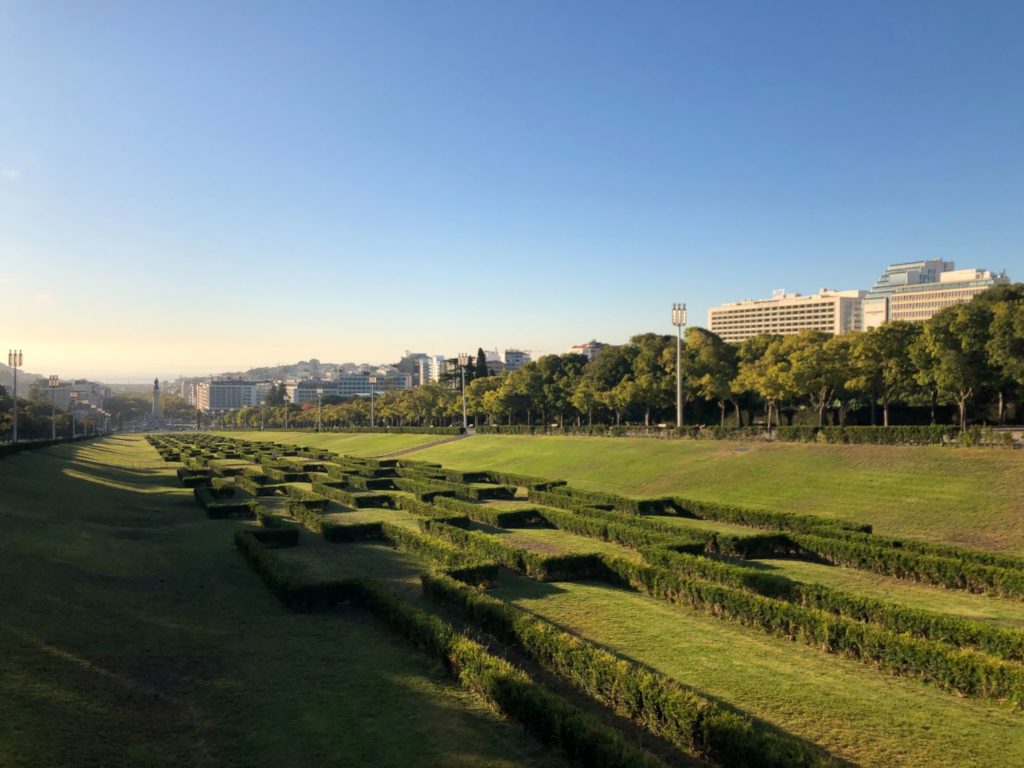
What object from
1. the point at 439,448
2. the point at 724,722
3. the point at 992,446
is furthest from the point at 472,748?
the point at 439,448

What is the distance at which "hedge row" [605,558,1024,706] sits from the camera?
32.9 feet

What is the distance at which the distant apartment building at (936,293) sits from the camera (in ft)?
578

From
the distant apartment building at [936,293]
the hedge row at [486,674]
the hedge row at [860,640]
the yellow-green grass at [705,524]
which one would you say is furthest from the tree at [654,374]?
the distant apartment building at [936,293]

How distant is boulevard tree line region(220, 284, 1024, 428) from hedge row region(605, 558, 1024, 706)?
37.5m

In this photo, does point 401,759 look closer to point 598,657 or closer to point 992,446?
point 598,657

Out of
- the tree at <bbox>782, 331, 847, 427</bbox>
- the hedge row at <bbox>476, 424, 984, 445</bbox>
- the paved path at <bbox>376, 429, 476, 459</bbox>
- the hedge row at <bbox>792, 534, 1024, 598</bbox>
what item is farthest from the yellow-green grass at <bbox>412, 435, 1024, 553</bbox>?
the paved path at <bbox>376, 429, 476, 459</bbox>

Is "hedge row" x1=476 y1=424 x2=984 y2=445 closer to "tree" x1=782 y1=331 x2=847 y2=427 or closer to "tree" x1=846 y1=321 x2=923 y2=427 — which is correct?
"tree" x1=782 y1=331 x2=847 y2=427

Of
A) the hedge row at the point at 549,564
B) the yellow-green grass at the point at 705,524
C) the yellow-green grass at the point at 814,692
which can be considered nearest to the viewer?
the yellow-green grass at the point at 814,692

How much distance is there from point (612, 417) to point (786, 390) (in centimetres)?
3504

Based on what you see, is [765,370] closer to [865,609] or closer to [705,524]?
[705,524]

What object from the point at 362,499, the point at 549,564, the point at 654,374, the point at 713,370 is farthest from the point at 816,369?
the point at 549,564

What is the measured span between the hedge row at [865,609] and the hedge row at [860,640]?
3.69 feet

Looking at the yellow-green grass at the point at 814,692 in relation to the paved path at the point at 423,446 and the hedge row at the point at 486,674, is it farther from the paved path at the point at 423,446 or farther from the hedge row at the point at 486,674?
the paved path at the point at 423,446

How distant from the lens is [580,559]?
17.6 m
